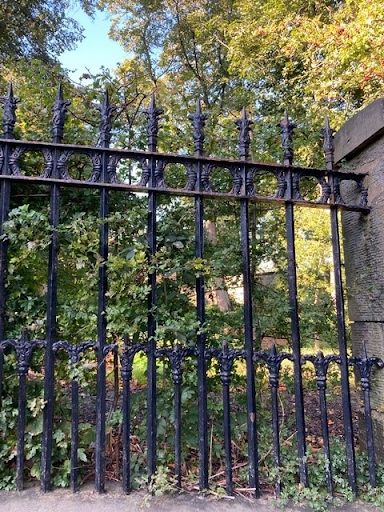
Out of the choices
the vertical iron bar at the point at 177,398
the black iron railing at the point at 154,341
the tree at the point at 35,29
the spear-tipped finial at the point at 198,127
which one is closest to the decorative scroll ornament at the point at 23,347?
the black iron railing at the point at 154,341

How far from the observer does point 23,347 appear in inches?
79.4

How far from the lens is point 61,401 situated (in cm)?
230

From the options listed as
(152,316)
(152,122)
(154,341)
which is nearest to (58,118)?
(152,122)

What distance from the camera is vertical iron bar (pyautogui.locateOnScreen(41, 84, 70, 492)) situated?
6.53 feet

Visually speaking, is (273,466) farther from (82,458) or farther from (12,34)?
(12,34)

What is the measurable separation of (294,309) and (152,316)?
921mm

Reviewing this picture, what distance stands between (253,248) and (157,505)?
6.10 ft

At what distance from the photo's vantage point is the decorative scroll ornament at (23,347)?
2.00 meters

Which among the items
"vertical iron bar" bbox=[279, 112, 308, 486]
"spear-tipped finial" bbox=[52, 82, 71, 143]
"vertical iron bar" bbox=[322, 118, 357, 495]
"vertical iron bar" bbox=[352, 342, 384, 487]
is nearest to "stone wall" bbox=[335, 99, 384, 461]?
"vertical iron bar" bbox=[352, 342, 384, 487]

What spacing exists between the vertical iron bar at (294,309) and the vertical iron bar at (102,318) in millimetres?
1173

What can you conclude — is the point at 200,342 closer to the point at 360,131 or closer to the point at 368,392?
the point at 368,392

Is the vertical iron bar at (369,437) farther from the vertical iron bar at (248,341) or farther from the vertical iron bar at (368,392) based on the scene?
the vertical iron bar at (248,341)

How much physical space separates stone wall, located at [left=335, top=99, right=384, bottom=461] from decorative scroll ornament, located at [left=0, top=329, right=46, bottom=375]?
2113mm

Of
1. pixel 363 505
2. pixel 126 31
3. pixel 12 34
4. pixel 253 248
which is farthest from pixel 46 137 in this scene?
pixel 126 31
